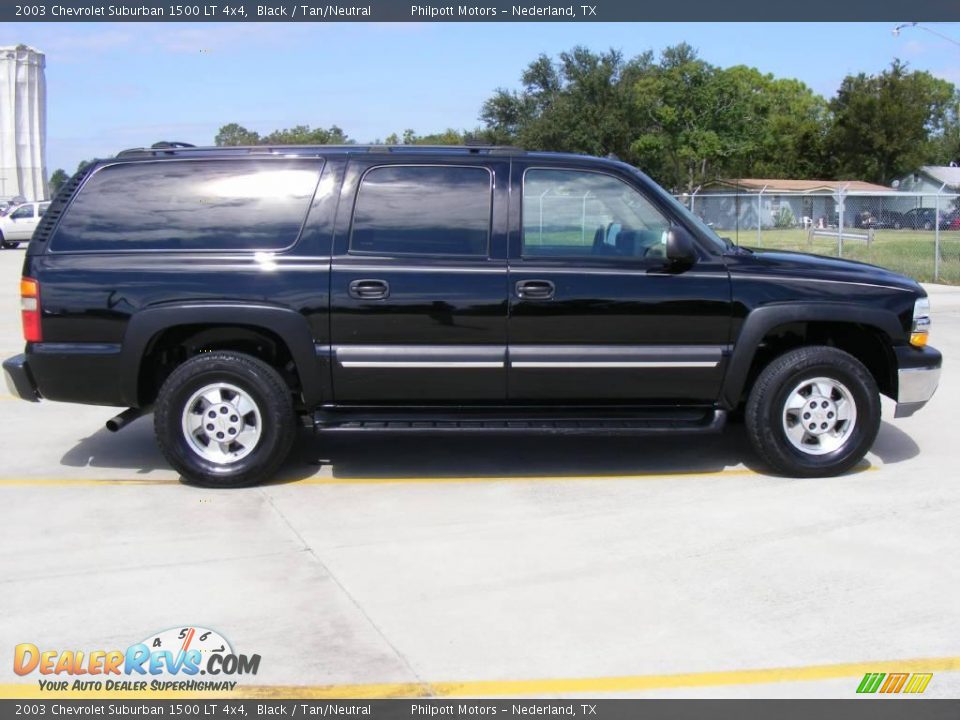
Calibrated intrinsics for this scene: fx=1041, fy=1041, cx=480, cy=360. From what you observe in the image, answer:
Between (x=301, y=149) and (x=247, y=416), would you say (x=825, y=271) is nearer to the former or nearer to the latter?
(x=301, y=149)

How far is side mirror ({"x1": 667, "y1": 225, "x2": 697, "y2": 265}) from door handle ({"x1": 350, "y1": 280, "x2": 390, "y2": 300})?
1.65 metres

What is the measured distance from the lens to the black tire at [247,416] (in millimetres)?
6129

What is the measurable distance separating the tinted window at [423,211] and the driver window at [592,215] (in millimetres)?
311

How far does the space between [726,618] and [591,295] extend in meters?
2.27

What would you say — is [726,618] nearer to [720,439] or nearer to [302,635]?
[302,635]

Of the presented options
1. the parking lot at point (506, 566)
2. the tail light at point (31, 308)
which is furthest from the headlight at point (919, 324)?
the tail light at point (31, 308)

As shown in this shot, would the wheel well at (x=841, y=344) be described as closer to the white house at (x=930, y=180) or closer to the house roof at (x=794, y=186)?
the house roof at (x=794, y=186)

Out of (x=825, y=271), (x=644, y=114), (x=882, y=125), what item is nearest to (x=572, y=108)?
(x=644, y=114)

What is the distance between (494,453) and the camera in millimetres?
7141

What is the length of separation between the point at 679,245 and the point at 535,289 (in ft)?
2.84

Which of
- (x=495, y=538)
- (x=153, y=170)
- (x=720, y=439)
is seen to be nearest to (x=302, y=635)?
(x=495, y=538)

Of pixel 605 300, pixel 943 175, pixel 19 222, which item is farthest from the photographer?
pixel 943 175

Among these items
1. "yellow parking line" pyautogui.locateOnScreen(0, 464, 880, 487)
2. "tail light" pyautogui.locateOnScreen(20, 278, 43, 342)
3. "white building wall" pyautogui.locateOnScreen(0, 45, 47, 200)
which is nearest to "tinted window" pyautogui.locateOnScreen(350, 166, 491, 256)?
"yellow parking line" pyautogui.locateOnScreen(0, 464, 880, 487)

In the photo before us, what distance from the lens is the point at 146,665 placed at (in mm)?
4059
